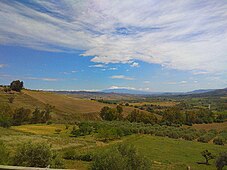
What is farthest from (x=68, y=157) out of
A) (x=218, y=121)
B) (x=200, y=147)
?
(x=218, y=121)

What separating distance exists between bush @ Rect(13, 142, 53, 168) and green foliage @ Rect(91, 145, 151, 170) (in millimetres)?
3721

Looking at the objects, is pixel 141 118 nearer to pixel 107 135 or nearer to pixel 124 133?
pixel 124 133

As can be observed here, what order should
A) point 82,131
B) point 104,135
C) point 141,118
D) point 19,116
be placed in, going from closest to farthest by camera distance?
point 104,135 → point 82,131 → point 19,116 → point 141,118

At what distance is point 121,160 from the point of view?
15.9 m

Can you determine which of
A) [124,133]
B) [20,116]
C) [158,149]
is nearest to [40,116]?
[20,116]

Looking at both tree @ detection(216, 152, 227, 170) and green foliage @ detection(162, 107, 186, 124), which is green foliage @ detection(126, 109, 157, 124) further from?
tree @ detection(216, 152, 227, 170)

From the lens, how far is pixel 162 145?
5184 cm

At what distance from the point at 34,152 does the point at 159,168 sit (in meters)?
18.9

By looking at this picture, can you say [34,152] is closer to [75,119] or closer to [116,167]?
[116,167]

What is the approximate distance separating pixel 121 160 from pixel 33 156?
633 centimetres

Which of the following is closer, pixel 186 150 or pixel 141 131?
pixel 186 150

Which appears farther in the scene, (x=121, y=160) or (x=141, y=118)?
(x=141, y=118)

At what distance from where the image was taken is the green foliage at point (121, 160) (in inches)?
603

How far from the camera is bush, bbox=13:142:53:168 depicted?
58.1ft
